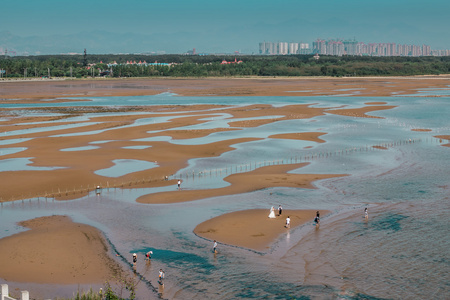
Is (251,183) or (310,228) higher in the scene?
(251,183)

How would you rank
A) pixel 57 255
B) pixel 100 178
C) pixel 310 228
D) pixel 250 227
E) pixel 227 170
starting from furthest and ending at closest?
pixel 227 170
pixel 100 178
pixel 250 227
pixel 310 228
pixel 57 255

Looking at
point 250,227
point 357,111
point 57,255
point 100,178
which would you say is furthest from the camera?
point 357,111

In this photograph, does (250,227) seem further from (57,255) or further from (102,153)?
(102,153)

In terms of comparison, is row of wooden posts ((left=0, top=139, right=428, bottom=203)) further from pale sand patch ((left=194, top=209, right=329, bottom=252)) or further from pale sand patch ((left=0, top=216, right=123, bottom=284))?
pale sand patch ((left=194, top=209, right=329, bottom=252))

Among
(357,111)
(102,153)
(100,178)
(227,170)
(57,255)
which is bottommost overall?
(57,255)

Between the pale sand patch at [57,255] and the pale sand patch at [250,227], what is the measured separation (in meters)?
5.60

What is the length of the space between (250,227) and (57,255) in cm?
986

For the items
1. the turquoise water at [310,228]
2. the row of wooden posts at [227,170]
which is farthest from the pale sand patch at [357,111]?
the turquoise water at [310,228]

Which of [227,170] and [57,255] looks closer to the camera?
[57,255]

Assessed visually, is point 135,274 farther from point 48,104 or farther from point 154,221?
point 48,104

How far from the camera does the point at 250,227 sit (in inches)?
1211

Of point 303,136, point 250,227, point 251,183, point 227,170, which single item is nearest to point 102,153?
point 227,170

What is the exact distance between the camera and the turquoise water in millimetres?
23078

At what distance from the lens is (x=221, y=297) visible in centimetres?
2209
